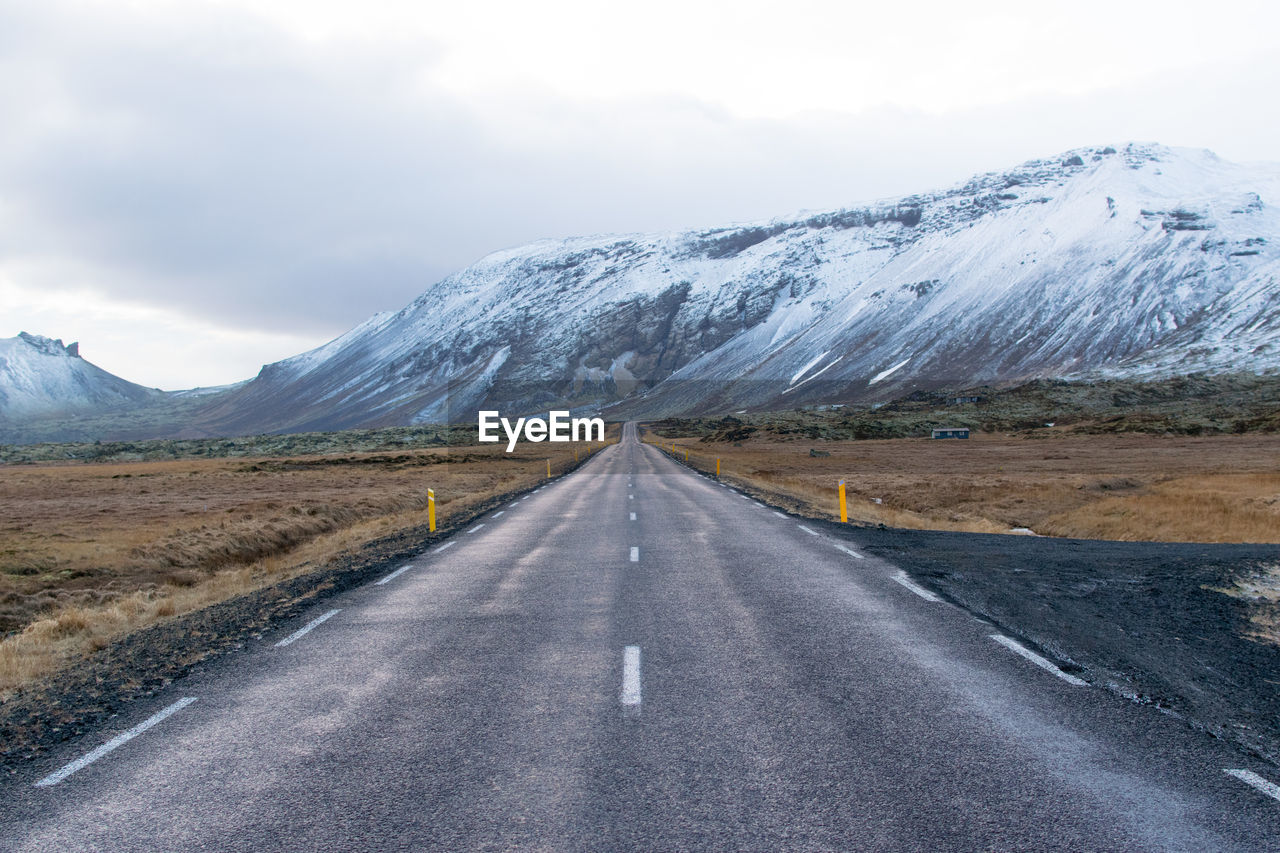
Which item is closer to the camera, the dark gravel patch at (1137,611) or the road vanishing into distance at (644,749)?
A: the road vanishing into distance at (644,749)

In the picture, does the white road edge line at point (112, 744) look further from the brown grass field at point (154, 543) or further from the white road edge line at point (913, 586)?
the white road edge line at point (913, 586)

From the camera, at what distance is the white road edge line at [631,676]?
6.49 metres

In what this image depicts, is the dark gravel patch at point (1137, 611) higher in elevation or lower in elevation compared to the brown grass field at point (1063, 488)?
higher

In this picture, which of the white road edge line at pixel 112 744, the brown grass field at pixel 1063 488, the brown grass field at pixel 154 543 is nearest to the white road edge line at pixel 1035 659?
the white road edge line at pixel 112 744

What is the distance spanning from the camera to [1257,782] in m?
4.86

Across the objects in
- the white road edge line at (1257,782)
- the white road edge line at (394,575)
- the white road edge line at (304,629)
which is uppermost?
the white road edge line at (1257,782)

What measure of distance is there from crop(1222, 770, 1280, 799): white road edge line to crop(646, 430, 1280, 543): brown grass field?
1495cm

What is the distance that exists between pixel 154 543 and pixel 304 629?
11850 mm

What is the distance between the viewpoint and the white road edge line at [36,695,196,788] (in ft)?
16.9

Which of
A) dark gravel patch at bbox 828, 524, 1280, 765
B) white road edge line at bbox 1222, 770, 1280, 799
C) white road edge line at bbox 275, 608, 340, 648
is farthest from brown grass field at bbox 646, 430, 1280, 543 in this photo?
white road edge line at bbox 1222, 770, 1280, 799

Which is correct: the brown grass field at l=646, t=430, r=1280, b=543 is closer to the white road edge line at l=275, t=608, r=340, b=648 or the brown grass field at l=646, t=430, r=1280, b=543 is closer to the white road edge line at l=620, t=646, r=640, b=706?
the white road edge line at l=620, t=646, r=640, b=706

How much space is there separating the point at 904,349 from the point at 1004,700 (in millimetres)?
199582

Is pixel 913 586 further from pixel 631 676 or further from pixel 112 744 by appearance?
pixel 112 744

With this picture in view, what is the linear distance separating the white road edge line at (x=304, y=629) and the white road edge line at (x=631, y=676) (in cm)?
369
